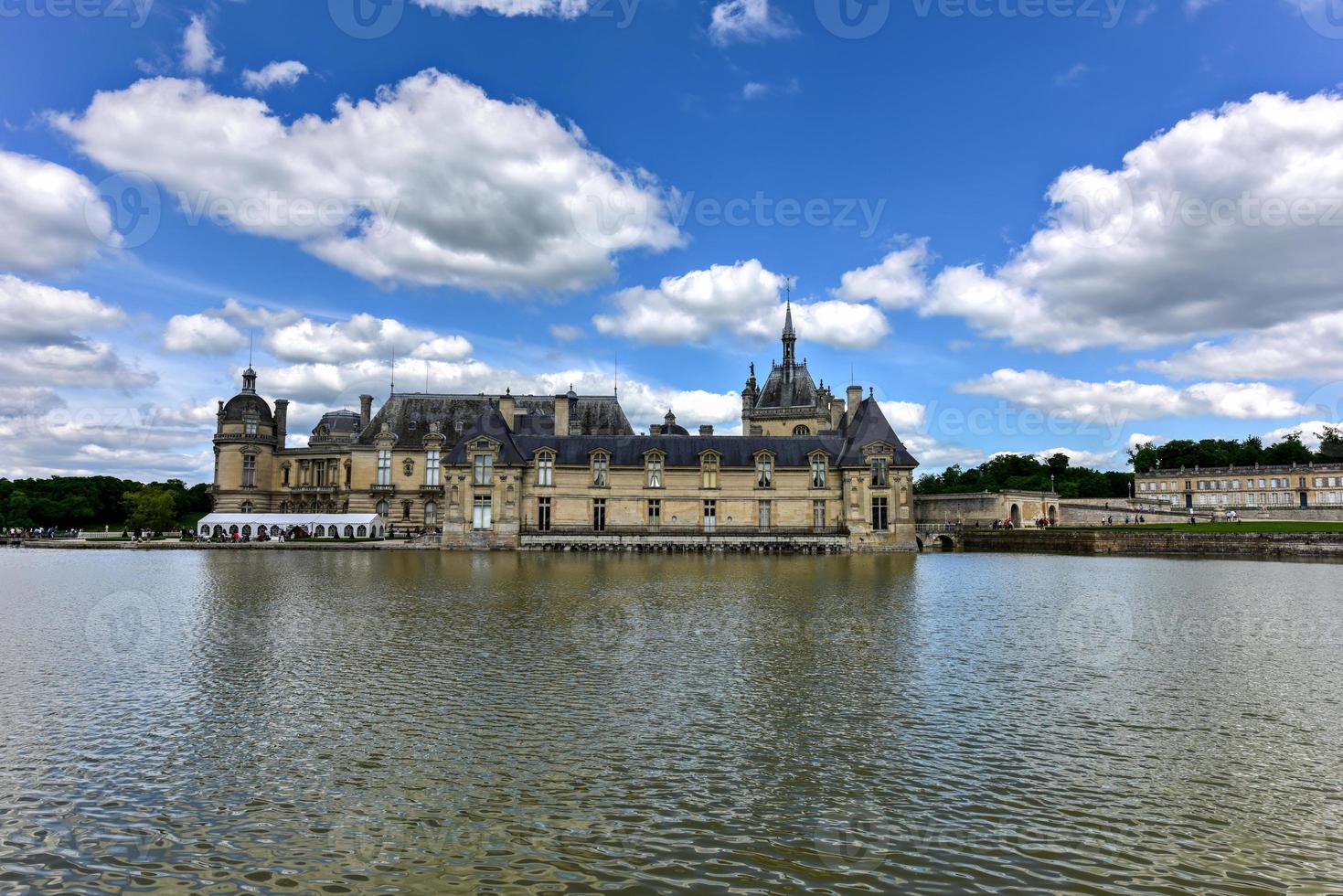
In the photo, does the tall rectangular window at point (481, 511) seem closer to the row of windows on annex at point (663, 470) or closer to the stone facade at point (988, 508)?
the row of windows on annex at point (663, 470)

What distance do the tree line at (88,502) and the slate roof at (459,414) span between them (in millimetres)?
20081

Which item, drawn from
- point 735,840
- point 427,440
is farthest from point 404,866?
point 427,440

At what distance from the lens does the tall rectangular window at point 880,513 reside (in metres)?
51.3

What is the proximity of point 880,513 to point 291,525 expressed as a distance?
41.8 metres

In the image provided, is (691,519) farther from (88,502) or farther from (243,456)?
(88,502)

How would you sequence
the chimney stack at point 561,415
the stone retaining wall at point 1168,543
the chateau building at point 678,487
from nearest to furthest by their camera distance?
the stone retaining wall at point 1168,543 < the chateau building at point 678,487 < the chimney stack at point 561,415

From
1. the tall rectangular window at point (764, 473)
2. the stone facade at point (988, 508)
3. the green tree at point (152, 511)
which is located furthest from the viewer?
the stone facade at point (988, 508)

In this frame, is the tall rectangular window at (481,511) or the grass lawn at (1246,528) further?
the grass lawn at (1246,528)

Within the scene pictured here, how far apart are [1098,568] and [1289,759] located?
3116 centimetres

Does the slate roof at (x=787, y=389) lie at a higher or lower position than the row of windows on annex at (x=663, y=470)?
higher

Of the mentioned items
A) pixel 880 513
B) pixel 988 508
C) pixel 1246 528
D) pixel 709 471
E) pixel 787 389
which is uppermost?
pixel 787 389

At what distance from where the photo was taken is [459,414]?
64.9 m

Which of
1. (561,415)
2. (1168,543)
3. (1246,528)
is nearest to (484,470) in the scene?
(561,415)

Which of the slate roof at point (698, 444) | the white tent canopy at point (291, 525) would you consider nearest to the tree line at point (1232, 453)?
the slate roof at point (698, 444)
